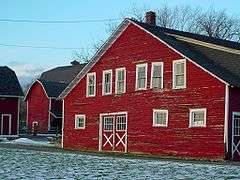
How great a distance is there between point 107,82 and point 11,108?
23002 mm

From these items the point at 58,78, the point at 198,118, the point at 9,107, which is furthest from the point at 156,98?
the point at 58,78

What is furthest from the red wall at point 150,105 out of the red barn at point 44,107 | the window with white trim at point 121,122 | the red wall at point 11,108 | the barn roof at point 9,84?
the red barn at point 44,107

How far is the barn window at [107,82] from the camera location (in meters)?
37.0

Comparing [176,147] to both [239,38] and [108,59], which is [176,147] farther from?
[239,38]

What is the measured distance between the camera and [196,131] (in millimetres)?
30438

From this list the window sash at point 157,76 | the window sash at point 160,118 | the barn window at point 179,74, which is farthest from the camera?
the window sash at point 157,76

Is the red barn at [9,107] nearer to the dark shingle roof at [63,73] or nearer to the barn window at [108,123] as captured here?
the dark shingle roof at [63,73]

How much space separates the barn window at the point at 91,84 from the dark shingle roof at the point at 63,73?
4006 centimetres

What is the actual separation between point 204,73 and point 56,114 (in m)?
38.1

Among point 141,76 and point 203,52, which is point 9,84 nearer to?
point 141,76

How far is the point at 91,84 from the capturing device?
38.5 meters

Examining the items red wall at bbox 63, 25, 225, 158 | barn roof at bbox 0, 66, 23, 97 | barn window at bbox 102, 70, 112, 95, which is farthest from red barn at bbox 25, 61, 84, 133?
barn window at bbox 102, 70, 112, 95

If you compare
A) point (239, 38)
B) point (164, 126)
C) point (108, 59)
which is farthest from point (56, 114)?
point (164, 126)

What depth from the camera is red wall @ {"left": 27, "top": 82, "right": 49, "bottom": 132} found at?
66875 mm
